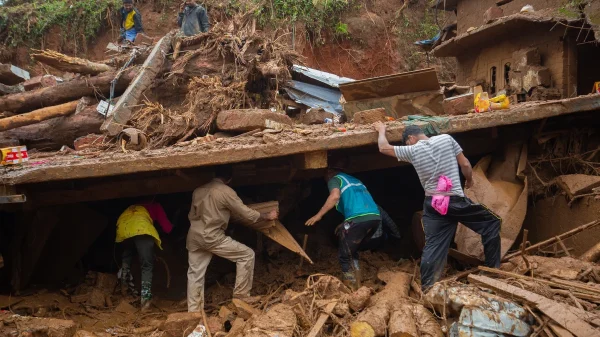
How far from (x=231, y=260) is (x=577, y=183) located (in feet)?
13.2

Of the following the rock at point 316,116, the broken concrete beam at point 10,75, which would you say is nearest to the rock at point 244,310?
the rock at point 316,116

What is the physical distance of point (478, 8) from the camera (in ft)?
36.1

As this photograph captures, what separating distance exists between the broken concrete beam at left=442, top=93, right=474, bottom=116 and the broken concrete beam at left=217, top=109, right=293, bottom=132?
6.77 ft

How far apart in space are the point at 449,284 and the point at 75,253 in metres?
4.93

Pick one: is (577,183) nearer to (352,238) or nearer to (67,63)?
(352,238)

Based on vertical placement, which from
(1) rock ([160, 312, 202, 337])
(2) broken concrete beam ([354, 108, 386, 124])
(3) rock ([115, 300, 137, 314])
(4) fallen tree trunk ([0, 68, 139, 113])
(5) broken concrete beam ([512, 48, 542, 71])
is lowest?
(3) rock ([115, 300, 137, 314])

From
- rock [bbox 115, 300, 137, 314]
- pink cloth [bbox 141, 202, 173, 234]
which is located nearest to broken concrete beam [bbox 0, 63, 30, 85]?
pink cloth [bbox 141, 202, 173, 234]

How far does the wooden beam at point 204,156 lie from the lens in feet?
17.2

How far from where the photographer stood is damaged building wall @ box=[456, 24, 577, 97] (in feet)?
27.8

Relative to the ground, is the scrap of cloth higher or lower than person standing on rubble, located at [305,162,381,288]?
higher

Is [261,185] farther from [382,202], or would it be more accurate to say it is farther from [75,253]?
[75,253]

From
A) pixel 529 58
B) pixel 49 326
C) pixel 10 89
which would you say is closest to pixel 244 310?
pixel 49 326

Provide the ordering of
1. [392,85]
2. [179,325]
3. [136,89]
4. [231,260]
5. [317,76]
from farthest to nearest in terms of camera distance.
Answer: [317,76]
[136,89]
[392,85]
[231,260]
[179,325]

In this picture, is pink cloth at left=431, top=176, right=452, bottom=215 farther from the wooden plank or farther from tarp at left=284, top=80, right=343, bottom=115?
tarp at left=284, top=80, right=343, bottom=115
